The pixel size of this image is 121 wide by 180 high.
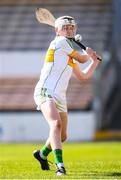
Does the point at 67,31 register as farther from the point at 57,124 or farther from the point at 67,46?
the point at 57,124

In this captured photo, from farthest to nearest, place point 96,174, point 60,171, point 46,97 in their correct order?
1. point 46,97
2. point 96,174
3. point 60,171

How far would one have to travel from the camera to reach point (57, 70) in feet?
33.9

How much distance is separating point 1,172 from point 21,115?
782 inches

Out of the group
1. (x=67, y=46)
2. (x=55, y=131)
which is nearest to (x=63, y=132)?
(x=55, y=131)

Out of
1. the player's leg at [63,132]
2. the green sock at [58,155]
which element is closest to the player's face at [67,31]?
the player's leg at [63,132]

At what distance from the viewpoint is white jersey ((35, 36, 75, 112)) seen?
10.3 metres

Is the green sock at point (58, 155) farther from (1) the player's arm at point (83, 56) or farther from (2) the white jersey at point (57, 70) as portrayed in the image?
(1) the player's arm at point (83, 56)

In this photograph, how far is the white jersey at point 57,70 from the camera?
407 inches

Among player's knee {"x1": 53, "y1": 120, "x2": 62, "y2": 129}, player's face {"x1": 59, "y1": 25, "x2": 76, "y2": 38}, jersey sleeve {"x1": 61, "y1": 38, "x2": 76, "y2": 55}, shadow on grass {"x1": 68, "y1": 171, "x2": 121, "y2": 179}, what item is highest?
player's face {"x1": 59, "y1": 25, "x2": 76, "y2": 38}

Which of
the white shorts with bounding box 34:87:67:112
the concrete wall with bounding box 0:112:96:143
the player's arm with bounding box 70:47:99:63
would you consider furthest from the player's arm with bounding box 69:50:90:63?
the concrete wall with bounding box 0:112:96:143

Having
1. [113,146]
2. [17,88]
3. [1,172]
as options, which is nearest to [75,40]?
[1,172]

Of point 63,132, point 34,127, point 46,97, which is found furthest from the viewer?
point 34,127

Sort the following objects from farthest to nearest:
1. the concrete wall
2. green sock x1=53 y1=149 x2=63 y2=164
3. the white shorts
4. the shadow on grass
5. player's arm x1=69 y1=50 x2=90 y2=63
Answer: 1. the concrete wall
2. player's arm x1=69 y1=50 x2=90 y2=63
3. the white shorts
4. green sock x1=53 y1=149 x2=63 y2=164
5. the shadow on grass

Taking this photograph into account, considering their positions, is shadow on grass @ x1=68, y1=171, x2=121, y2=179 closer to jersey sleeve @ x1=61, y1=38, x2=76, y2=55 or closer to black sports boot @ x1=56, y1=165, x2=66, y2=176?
black sports boot @ x1=56, y1=165, x2=66, y2=176
